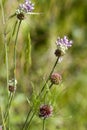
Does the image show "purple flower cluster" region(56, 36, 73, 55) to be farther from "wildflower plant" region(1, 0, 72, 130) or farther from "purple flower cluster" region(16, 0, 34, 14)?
"purple flower cluster" region(16, 0, 34, 14)

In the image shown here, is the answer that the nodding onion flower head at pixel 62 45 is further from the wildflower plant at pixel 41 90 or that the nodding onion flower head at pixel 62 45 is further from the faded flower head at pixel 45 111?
the faded flower head at pixel 45 111

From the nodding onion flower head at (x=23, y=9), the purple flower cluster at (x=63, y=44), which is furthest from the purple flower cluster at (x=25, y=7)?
the purple flower cluster at (x=63, y=44)

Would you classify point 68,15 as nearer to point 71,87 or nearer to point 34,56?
point 34,56

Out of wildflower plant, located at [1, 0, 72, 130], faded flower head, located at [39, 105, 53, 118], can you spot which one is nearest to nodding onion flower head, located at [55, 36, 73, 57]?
wildflower plant, located at [1, 0, 72, 130]

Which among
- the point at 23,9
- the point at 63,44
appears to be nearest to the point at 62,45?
the point at 63,44

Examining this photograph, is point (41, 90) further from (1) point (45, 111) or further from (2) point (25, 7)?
(2) point (25, 7)

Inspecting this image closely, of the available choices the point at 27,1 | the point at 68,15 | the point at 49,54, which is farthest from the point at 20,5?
the point at 68,15

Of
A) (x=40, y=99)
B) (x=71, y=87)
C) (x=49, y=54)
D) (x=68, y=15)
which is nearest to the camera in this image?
(x=40, y=99)

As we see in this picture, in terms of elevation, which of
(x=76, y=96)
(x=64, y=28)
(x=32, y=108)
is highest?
(x=32, y=108)

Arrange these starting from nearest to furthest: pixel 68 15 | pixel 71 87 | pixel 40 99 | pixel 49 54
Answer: pixel 40 99, pixel 71 87, pixel 49 54, pixel 68 15
